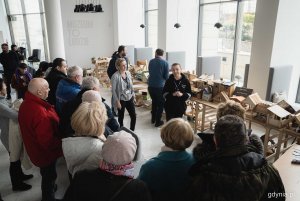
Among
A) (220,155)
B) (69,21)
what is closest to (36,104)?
(220,155)

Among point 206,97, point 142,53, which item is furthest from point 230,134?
point 142,53

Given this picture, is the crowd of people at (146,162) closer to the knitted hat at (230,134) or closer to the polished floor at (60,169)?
the knitted hat at (230,134)

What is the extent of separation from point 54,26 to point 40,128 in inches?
268

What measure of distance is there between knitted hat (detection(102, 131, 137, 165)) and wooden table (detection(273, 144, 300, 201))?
126cm

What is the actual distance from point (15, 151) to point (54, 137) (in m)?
0.82

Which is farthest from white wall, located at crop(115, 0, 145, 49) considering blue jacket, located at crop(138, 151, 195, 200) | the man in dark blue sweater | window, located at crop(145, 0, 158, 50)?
blue jacket, located at crop(138, 151, 195, 200)

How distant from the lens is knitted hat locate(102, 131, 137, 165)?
1325 millimetres

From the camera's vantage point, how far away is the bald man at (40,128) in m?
2.14

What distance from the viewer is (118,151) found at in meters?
1.33

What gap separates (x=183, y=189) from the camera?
1.55 metres

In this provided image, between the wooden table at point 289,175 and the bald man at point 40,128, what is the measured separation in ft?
6.57

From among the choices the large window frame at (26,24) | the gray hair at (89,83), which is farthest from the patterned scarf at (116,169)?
the large window frame at (26,24)

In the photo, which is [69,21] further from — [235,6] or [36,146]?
[36,146]

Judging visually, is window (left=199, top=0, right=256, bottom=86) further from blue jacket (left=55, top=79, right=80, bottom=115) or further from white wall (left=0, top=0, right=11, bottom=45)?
white wall (left=0, top=0, right=11, bottom=45)
